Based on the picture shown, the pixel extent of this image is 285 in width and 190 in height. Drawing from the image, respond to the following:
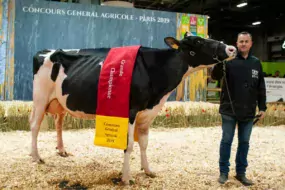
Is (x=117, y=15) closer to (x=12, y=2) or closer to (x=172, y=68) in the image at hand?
(x=12, y=2)

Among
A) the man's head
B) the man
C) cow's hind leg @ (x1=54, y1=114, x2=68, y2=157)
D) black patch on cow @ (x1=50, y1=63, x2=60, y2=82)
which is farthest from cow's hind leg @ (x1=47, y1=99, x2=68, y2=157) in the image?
the man's head

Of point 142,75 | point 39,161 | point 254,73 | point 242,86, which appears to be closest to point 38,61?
point 39,161

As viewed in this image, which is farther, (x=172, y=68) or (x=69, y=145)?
(x=69, y=145)

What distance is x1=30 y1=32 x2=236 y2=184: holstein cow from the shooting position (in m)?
3.24

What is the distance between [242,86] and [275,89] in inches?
226

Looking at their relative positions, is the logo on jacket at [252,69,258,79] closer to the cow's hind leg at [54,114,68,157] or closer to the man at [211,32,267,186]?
the man at [211,32,267,186]

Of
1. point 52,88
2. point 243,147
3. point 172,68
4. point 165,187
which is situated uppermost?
point 172,68

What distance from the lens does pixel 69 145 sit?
5.05 metres

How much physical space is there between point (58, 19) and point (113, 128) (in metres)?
5.21

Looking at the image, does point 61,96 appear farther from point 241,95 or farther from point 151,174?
point 241,95

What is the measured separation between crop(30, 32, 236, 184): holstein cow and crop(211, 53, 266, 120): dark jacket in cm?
21

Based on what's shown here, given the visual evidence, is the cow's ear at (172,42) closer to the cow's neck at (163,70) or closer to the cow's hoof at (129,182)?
the cow's neck at (163,70)

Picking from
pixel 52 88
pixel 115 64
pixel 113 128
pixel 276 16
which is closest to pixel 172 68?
pixel 115 64

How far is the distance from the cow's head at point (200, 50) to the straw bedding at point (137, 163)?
1284mm
